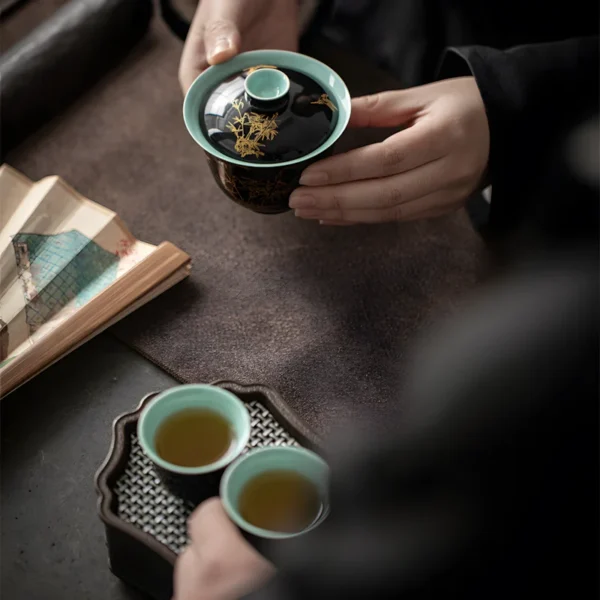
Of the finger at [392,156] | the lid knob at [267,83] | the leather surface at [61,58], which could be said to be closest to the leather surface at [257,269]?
the leather surface at [61,58]

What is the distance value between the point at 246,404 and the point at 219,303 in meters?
0.18

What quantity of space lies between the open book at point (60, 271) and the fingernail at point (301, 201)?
0.15 metres

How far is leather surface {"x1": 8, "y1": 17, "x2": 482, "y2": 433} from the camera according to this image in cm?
79

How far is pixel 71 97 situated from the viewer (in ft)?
3.36

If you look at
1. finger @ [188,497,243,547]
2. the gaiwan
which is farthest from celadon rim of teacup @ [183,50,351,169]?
finger @ [188,497,243,547]

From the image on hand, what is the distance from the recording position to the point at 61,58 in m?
0.99

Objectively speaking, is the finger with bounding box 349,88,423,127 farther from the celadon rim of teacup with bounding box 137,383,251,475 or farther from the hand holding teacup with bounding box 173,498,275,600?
the hand holding teacup with bounding box 173,498,275,600

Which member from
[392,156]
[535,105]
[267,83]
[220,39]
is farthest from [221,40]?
[535,105]

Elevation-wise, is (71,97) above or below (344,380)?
above

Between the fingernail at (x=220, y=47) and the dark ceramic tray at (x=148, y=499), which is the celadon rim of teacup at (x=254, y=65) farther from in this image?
the dark ceramic tray at (x=148, y=499)

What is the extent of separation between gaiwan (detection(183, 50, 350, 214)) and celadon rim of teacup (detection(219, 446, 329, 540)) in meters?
0.26

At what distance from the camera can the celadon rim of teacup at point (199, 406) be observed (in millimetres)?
588

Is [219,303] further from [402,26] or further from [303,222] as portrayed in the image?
[402,26]

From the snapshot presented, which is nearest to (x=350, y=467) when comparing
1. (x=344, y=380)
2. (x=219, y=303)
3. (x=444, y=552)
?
(x=444, y=552)
